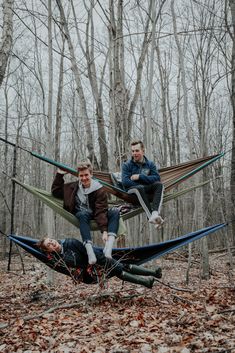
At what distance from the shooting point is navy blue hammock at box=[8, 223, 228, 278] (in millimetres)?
3104

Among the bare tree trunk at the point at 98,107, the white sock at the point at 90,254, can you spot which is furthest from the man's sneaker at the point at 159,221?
the bare tree trunk at the point at 98,107

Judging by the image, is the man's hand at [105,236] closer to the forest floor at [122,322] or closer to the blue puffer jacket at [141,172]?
the forest floor at [122,322]

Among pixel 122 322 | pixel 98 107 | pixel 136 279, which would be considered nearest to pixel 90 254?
pixel 136 279

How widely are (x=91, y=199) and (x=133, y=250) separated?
620 millimetres

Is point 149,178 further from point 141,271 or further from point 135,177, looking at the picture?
point 141,271

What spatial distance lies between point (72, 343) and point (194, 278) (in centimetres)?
321

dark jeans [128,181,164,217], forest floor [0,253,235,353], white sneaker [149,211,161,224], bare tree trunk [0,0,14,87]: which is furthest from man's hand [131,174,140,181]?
bare tree trunk [0,0,14,87]

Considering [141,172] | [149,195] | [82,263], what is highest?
[141,172]

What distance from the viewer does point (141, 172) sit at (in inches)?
143

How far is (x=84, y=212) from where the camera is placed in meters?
3.10

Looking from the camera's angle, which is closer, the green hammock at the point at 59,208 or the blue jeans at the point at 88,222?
the blue jeans at the point at 88,222

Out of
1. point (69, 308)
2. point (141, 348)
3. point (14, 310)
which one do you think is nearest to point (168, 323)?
point (141, 348)

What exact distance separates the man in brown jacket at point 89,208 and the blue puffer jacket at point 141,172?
1.58ft

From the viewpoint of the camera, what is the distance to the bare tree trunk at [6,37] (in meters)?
3.40
